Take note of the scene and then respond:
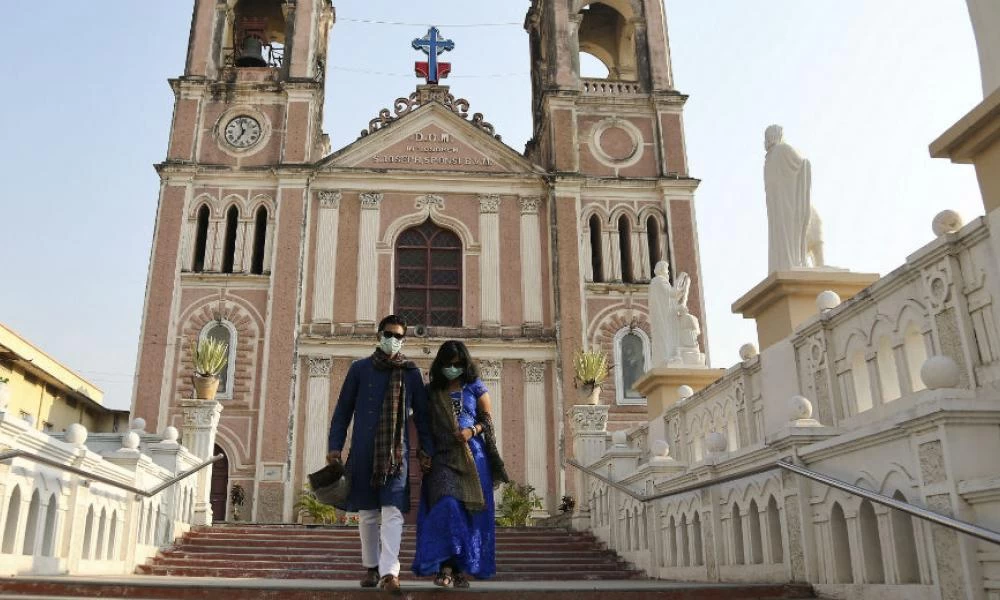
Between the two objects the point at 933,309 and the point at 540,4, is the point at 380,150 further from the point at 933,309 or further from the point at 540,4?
the point at 933,309

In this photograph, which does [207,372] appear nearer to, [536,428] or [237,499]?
[237,499]

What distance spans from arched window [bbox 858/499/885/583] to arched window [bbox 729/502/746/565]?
158 centimetres

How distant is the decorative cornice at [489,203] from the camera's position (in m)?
21.3

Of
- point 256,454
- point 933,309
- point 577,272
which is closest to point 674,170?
point 577,272

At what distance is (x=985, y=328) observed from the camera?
19.9ft

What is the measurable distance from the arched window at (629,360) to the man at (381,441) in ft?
47.4

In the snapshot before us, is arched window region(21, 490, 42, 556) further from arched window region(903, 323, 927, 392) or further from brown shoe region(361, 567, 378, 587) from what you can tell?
arched window region(903, 323, 927, 392)

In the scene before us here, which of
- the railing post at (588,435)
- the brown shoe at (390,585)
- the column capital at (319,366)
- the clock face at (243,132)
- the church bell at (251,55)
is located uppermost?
the church bell at (251,55)

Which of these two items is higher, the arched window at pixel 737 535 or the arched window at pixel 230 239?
the arched window at pixel 230 239

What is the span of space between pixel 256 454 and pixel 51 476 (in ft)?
37.5

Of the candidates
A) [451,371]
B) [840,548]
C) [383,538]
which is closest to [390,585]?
[383,538]

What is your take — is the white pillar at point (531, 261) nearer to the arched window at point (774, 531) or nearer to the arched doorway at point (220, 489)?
the arched doorway at point (220, 489)

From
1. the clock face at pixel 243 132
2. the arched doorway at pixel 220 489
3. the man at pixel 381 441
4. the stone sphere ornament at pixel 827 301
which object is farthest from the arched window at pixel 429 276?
the man at pixel 381 441

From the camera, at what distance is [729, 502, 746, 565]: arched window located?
6645 millimetres
